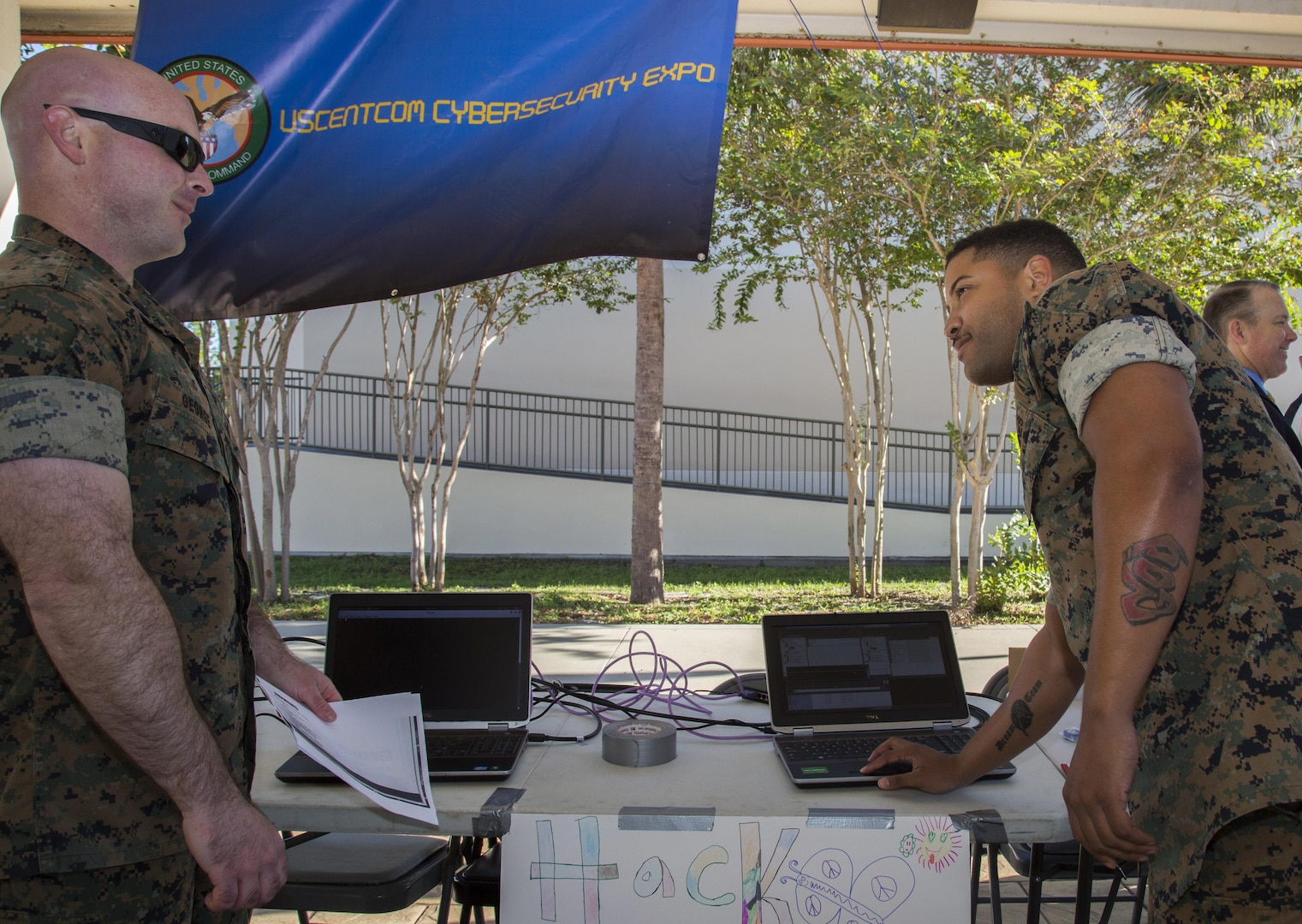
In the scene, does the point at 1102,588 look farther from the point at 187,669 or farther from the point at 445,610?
the point at 445,610

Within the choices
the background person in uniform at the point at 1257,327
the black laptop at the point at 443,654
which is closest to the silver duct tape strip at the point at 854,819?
the black laptop at the point at 443,654

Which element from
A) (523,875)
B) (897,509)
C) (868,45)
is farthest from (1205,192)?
(523,875)

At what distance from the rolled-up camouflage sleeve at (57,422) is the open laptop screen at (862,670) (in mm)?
1684

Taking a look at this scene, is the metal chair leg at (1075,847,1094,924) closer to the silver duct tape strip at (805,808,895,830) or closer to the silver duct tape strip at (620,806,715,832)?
the silver duct tape strip at (805,808,895,830)

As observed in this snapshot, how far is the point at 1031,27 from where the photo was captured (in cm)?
348

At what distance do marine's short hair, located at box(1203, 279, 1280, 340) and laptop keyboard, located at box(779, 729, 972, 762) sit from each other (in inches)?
99.4

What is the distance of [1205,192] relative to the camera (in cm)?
843

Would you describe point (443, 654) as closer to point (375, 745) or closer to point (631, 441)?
point (375, 745)

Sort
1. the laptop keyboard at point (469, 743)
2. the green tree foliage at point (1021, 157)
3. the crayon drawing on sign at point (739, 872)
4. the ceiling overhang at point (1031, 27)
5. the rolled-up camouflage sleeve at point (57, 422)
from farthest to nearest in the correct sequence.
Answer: the green tree foliage at point (1021, 157) → the ceiling overhang at point (1031, 27) → the laptop keyboard at point (469, 743) → the crayon drawing on sign at point (739, 872) → the rolled-up camouflage sleeve at point (57, 422)

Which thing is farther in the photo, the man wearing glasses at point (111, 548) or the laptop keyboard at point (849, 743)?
the laptop keyboard at point (849, 743)

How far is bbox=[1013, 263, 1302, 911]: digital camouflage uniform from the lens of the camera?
1460 millimetres

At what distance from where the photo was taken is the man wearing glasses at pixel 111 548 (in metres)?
1.44

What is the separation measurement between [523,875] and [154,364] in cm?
122

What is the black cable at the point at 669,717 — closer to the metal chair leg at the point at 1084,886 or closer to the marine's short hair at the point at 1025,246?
the metal chair leg at the point at 1084,886
